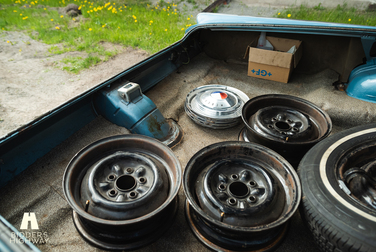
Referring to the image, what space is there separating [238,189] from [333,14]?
240 inches


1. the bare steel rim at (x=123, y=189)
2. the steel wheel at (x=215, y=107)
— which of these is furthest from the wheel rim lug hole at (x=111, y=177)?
the steel wheel at (x=215, y=107)

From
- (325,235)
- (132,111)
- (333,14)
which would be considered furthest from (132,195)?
(333,14)

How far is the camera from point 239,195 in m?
1.82

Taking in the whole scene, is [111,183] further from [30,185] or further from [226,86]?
[226,86]

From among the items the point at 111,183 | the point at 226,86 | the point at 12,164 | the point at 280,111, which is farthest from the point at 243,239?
the point at 226,86

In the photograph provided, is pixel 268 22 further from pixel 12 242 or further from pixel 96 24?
pixel 96 24

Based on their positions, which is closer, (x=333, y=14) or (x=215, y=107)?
(x=215, y=107)

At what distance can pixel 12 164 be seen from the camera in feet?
6.20

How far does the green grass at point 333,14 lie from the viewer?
5.64 meters

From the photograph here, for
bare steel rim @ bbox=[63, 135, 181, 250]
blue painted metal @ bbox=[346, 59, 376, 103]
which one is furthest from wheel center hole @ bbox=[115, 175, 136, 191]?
blue painted metal @ bbox=[346, 59, 376, 103]

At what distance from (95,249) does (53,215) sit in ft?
1.38

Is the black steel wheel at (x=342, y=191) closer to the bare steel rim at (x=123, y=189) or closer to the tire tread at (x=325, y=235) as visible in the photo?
the tire tread at (x=325, y=235)

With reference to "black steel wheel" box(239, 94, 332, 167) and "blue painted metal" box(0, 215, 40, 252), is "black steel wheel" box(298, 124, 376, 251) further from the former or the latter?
"blue painted metal" box(0, 215, 40, 252)

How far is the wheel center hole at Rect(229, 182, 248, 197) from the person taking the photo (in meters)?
1.79
